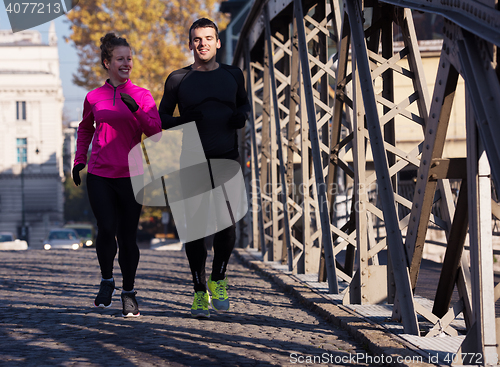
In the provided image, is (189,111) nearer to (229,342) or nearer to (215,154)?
(215,154)

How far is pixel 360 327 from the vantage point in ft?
14.7

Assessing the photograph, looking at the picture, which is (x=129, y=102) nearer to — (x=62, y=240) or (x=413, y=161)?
(x=413, y=161)

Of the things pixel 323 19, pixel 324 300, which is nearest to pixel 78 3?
pixel 323 19

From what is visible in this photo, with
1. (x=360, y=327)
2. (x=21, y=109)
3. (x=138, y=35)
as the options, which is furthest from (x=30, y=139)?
(x=360, y=327)

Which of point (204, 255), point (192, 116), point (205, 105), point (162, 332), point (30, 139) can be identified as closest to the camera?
point (162, 332)

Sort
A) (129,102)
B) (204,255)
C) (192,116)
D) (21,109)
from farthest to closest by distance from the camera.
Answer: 1. (21,109)
2. (204,255)
3. (192,116)
4. (129,102)

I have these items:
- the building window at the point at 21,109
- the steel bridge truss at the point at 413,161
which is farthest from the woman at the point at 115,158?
the building window at the point at 21,109

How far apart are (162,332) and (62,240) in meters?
30.8

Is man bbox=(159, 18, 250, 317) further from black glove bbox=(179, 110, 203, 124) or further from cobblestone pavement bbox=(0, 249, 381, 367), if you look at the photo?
cobblestone pavement bbox=(0, 249, 381, 367)

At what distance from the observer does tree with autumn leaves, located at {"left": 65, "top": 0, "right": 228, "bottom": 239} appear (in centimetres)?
3294

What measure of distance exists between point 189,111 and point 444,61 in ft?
6.53

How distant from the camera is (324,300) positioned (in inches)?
236

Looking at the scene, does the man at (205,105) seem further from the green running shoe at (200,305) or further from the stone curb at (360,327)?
the stone curb at (360,327)

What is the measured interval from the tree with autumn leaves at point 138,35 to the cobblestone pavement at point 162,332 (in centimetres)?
2623
